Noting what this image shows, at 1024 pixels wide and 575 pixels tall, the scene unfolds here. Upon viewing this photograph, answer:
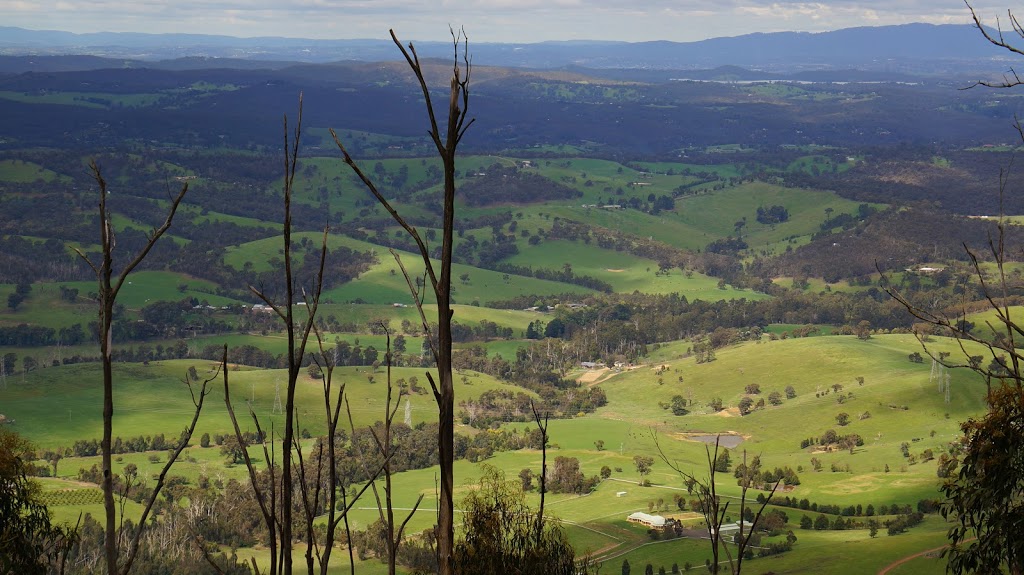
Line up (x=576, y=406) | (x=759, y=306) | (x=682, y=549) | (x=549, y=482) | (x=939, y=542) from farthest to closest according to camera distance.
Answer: (x=759, y=306) → (x=576, y=406) → (x=549, y=482) → (x=682, y=549) → (x=939, y=542)

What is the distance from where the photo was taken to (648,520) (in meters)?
79.7

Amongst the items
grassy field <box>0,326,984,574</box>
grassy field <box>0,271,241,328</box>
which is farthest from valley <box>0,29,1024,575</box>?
grassy field <box>0,271,241,328</box>

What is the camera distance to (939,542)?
209ft

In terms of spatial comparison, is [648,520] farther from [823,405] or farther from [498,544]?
[498,544]

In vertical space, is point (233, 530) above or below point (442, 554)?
below

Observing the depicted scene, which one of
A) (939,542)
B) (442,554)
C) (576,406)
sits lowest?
(576,406)

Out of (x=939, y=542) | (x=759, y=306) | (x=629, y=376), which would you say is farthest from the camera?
(x=759, y=306)

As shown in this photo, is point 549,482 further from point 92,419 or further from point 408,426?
point 92,419

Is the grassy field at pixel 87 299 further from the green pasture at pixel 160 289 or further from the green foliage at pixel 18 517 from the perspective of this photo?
the green foliage at pixel 18 517

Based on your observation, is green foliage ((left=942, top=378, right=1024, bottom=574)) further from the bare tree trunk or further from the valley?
the valley

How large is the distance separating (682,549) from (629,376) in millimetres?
71868

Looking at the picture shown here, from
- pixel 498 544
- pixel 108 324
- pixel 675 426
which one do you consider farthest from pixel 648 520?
pixel 108 324

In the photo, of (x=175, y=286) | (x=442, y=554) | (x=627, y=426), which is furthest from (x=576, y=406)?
(x=442, y=554)

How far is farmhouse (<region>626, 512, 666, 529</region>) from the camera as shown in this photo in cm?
7831
